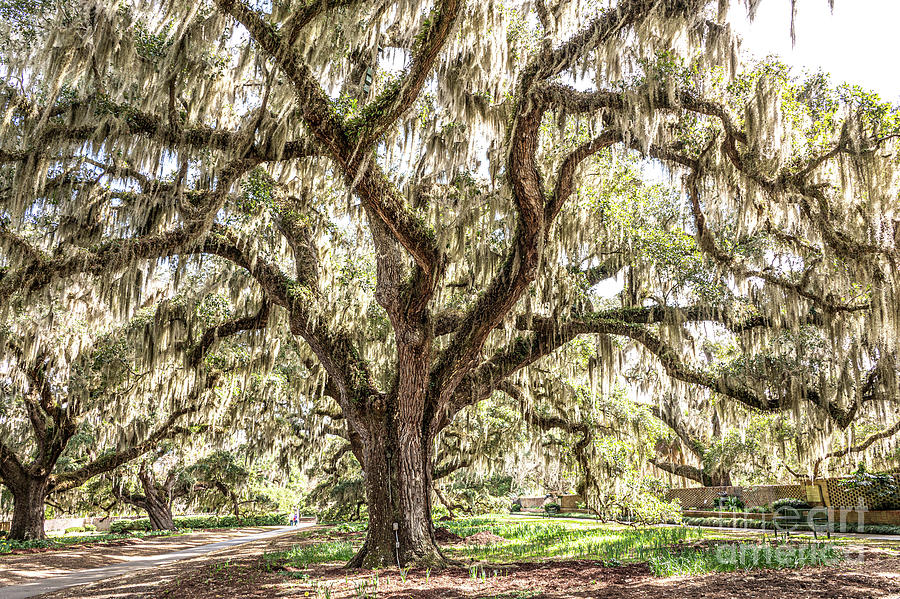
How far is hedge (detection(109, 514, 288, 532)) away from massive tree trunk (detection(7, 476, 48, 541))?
15.0m

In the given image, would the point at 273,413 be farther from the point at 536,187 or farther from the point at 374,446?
the point at 536,187

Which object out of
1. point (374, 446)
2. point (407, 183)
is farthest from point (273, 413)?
point (407, 183)

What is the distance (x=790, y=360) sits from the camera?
9023mm

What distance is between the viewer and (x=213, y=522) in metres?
37.0

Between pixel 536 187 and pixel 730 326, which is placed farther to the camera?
pixel 730 326

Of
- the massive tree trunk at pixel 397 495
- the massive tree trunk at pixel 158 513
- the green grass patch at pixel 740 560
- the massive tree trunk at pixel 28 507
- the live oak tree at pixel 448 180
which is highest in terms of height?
the live oak tree at pixel 448 180

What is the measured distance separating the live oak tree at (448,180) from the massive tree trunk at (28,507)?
11.6 meters

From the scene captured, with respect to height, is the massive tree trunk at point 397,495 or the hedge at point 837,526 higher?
the massive tree trunk at point 397,495

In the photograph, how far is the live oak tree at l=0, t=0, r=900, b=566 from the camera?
20.0 ft

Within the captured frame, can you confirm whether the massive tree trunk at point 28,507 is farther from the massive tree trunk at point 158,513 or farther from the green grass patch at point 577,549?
the green grass patch at point 577,549

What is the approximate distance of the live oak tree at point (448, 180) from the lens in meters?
6.09

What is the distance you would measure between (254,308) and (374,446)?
4.01 m

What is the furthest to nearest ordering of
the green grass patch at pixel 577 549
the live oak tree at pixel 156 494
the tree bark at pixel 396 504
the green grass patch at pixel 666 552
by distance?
the live oak tree at pixel 156 494 → the green grass patch at pixel 577 549 → the tree bark at pixel 396 504 → the green grass patch at pixel 666 552

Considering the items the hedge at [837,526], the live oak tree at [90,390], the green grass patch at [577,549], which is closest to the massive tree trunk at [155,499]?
the live oak tree at [90,390]
